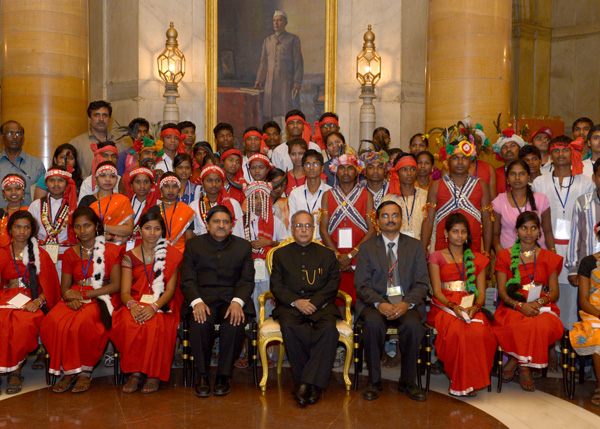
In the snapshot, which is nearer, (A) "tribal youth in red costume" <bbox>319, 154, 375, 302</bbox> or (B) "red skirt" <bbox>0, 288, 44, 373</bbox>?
(B) "red skirt" <bbox>0, 288, 44, 373</bbox>

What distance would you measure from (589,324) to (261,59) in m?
7.71

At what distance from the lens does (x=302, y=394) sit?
211 inches

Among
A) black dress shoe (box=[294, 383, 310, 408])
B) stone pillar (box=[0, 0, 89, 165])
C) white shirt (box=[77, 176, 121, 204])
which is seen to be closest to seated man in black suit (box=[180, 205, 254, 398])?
black dress shoe (box=[294, 383, 310, 408])

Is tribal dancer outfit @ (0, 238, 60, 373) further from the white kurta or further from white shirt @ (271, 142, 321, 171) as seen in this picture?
Result: the white kurta

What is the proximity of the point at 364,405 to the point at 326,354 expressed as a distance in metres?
0.51

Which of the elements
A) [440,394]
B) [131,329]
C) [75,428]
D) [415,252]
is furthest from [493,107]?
[75,428]

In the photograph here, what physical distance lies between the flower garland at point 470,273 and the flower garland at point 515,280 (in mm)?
325

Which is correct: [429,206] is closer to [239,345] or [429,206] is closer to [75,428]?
[239,345]

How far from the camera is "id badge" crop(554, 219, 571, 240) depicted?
21.8ft

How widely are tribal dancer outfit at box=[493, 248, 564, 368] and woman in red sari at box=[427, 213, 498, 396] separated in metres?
0.16

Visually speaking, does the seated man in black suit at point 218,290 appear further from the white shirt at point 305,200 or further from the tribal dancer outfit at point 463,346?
the tribal dancer outfit at point 463,346

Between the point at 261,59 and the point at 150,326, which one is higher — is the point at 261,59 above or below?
above

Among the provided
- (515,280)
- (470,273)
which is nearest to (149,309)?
(470,273)

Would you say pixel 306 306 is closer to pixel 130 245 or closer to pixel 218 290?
pixel 218 290
